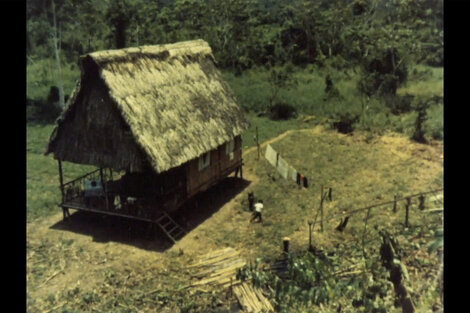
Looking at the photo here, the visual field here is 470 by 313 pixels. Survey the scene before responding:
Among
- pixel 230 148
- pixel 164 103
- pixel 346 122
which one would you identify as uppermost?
pixel 164 103

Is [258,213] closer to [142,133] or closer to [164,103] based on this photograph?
[142,133]

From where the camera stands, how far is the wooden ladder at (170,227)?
13.9 metres

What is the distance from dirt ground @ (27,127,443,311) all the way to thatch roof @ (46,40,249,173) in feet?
7.82

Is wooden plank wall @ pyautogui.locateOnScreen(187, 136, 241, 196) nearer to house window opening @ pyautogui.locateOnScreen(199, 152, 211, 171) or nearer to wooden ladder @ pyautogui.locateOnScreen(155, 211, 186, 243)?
house window opening @ pyautogui.locateOnScreen(199, 152, 211, 171)

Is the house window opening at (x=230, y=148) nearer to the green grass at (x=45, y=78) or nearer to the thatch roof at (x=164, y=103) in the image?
the thatch roof at (x=164, y=103)

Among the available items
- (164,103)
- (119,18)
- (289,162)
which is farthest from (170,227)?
(119,18)

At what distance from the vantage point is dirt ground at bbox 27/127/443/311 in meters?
12.1

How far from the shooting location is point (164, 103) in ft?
48.8

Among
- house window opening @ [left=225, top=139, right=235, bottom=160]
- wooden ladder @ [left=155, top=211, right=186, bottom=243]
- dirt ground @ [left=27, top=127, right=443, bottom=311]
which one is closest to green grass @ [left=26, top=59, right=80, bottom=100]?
house window opening @ [left=225, top=139, right=235, bottom=160]

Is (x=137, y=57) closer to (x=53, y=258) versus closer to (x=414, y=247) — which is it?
(x=53, y=258)

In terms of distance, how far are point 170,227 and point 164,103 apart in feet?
13.7

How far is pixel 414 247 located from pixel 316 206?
4.65 m

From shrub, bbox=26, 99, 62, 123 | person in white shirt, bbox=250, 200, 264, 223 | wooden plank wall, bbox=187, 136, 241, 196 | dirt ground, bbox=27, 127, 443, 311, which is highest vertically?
shrub, bbox=26, 99, 62, 123
